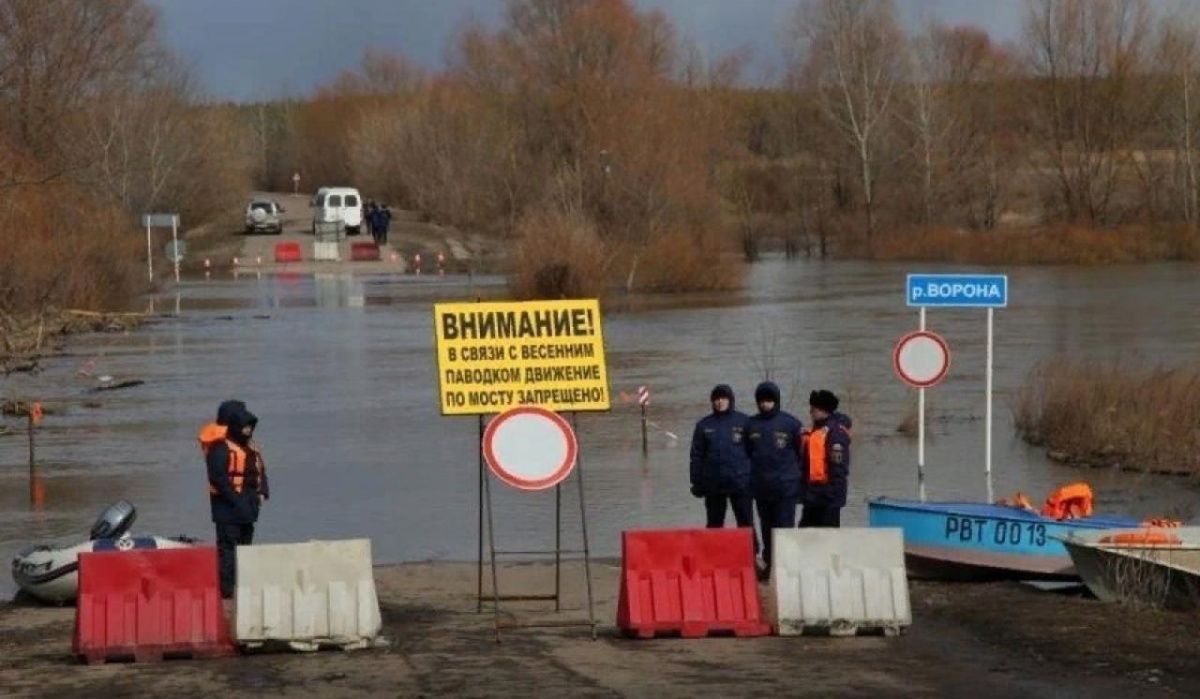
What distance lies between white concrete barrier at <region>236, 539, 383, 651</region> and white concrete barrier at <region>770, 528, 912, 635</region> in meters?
2.52

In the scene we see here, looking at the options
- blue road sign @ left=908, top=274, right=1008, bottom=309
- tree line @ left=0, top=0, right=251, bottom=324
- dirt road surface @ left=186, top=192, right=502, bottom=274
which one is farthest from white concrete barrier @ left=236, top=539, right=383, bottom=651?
dirt road surface @ left=186, top=192, right=502, bottom=274

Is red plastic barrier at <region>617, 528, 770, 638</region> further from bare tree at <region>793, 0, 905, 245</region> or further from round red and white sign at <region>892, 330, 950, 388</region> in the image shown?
bare tree at <region>793, 0, 905, 245</region>

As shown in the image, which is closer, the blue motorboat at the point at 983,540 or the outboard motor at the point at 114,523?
the blue motorboat at the point at 983,540

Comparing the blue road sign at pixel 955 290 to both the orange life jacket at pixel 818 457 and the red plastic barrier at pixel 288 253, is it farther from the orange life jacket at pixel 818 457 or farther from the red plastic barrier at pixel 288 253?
the red plastic barrier at pixel 288 253

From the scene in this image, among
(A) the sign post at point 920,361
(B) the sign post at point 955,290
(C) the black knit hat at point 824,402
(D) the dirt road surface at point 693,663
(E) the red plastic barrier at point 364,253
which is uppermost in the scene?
(E) the red plastic barrier at point 364,253

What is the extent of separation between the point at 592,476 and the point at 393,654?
36.2ft

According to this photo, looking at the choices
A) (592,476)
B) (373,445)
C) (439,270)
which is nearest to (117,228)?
(439,270)

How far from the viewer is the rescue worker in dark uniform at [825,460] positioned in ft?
50.0

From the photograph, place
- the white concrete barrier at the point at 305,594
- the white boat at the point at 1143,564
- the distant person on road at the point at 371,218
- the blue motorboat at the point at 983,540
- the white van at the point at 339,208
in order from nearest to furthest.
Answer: the white concrete barrier at the point at 305,594
the white boat at the point at 1143,564
the blue motorboat at the point at 983,540
the distant person on road at the point at 371,218
the white van at the point at 339,208

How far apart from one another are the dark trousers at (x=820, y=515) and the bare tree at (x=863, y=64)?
8415 cm

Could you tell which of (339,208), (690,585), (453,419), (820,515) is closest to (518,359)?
(690,585)

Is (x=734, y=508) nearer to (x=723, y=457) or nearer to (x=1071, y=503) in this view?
(x=723, y=457)

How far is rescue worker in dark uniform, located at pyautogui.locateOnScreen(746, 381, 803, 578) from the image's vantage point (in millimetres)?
15266

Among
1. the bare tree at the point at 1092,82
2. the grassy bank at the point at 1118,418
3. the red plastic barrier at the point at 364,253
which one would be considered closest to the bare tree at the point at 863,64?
the bare tree at the point at 1092,82
